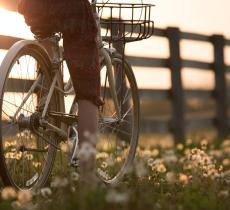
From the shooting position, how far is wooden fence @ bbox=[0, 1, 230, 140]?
1149 centimetres

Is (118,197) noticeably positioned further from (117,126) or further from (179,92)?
(179,92)

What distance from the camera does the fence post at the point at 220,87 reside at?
13.2 meters

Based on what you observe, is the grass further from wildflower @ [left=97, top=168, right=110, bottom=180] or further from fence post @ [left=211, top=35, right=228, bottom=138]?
fence post @ [left=211, top=35, right=228, bottom=138]

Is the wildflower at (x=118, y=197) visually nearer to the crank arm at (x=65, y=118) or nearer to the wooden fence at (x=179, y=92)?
the crank arm at (x=65, y=118)

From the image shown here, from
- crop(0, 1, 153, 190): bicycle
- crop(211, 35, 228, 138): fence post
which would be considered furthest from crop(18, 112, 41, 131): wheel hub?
crop(211, 35, 228, 138): fence post

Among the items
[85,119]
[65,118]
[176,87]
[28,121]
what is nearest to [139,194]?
[85,119]

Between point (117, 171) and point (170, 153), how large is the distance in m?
2.07

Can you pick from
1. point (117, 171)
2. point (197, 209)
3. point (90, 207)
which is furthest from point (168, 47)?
point (90, 207)

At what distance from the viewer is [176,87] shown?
11.8 meters

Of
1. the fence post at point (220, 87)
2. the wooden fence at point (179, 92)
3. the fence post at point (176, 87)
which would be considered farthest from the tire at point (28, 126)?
the fence post at point (220, 87)

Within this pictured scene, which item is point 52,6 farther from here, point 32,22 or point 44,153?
point 44,153

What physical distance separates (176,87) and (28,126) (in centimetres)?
752

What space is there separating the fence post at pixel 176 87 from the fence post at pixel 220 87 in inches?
58.5

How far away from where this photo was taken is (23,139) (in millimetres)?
4723
